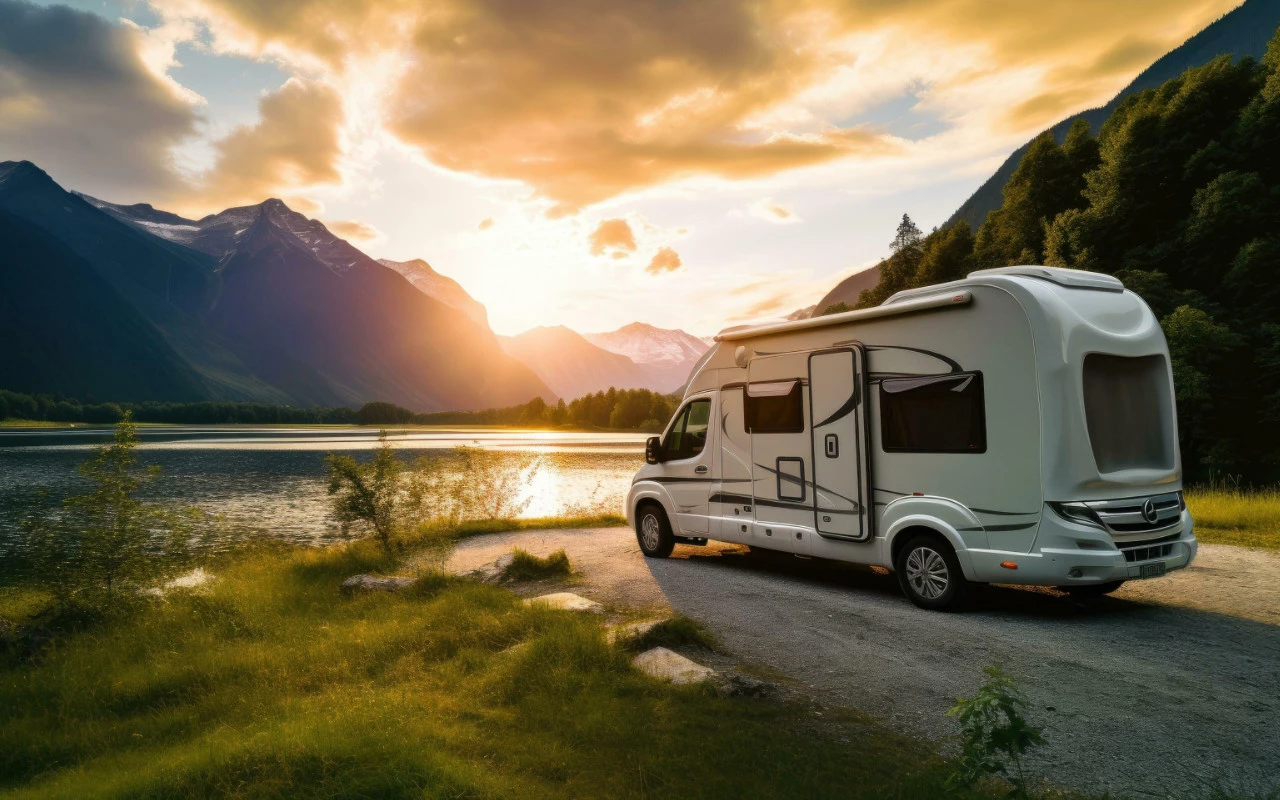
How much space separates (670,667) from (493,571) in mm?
5287

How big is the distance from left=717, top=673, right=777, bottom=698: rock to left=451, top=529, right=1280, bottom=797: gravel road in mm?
→ 433

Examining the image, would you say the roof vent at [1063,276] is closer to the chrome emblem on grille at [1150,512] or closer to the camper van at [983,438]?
the camper van at [983,438]

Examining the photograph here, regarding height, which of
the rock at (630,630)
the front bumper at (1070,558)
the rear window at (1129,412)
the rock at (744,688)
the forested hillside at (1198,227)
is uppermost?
the forested hillside at (1198,227)

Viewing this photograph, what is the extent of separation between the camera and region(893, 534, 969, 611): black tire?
26.3 ft

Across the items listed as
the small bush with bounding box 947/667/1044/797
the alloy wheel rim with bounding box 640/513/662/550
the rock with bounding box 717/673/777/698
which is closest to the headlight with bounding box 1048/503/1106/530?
the rock with bounding box 717/673/777/698

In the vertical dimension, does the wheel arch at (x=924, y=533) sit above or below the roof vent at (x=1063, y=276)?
below

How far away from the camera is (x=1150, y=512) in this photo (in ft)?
24.9

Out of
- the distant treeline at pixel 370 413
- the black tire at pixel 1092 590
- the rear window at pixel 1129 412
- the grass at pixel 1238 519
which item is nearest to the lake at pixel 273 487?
the black tire at pixel 1092 590

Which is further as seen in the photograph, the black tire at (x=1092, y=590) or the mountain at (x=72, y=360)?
the mountain at (x=72, y=360)

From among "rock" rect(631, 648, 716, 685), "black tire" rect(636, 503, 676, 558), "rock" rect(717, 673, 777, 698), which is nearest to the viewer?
"rock" rect(717, 673, 777, 698)

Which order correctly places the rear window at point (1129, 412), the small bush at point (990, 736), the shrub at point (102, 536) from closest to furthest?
1. the small bush at point (990, 736)
2. the rear window at point (1129, 412)
3. the shrub at point (102, 536)

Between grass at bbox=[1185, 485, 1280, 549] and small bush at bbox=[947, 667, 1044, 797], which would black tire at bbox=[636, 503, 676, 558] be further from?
grass at bbox=[1185, 485, 1280, 549]

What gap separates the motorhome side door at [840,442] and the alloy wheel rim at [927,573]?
1.98ft

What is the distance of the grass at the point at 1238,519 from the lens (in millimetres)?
12094
